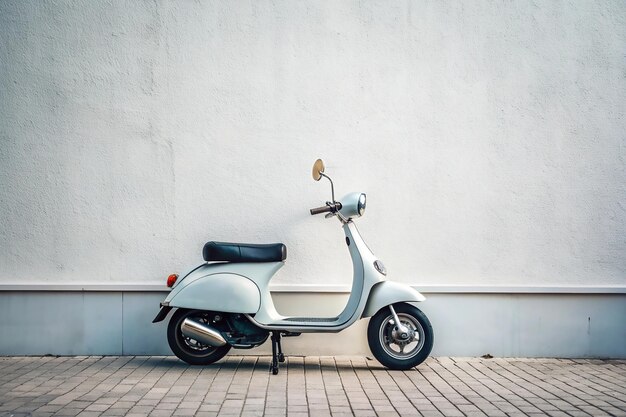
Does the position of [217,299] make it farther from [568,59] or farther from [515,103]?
[568,59]

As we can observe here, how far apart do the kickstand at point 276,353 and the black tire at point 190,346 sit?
45 cm

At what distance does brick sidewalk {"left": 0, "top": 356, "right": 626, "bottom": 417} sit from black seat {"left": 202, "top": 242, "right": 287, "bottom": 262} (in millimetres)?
991

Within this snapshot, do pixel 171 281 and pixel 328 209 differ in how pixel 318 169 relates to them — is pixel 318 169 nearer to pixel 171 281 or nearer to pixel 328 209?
pixel 328 209

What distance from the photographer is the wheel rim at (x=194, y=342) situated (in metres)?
6.12

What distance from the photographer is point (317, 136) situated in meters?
6.80

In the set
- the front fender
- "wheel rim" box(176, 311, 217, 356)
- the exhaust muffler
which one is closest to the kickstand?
the exhaust muffler

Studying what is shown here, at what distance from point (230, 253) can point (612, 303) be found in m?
3.82

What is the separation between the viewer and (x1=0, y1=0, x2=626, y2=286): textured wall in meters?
6.73

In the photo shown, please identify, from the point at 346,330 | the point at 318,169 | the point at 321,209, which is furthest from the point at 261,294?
the point at 318,169

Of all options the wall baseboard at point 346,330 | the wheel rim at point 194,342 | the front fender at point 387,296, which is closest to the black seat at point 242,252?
the wheel rim at point 194,342

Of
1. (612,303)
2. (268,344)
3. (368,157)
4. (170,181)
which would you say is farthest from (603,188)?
(170,181)

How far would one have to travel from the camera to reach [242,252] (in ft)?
20.1

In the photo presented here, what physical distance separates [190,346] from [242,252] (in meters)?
0.98

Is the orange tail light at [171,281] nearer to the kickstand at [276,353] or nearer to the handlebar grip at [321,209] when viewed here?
the kickstand at [276,353]
